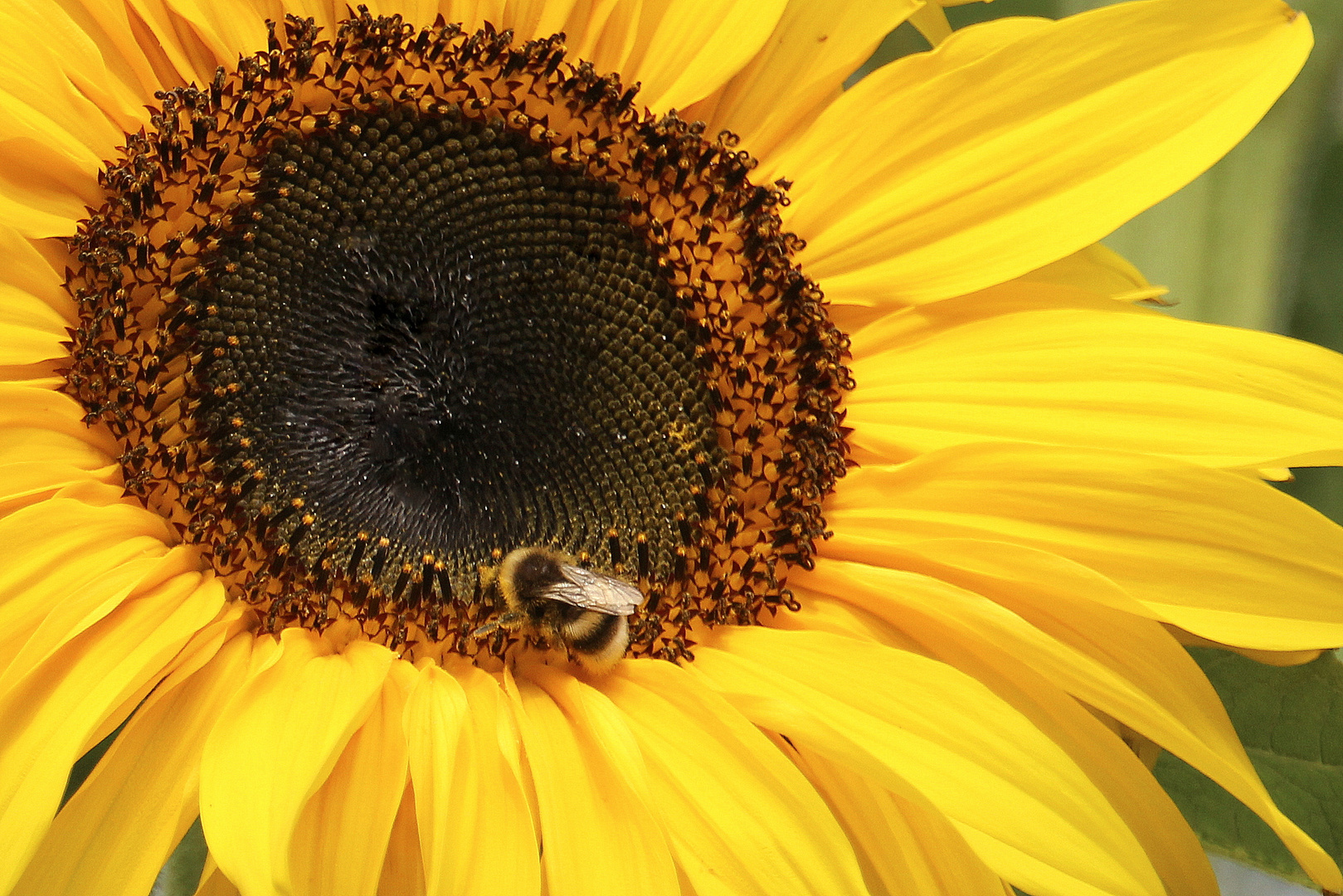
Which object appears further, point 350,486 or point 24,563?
point 350,486

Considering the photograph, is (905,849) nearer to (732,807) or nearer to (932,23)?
(732,807)

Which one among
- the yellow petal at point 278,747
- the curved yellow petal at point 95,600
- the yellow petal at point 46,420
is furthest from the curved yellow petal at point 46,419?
the yellow petal at point 278,747

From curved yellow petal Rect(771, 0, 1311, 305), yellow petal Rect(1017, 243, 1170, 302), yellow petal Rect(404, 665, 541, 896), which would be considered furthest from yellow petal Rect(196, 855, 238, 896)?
yellow petal Rect(1017, 243, 1170, 302)

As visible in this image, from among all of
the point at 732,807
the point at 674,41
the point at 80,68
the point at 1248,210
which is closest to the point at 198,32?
the point at 80,68

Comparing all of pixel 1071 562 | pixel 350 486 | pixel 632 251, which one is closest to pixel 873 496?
pixel 1071 562

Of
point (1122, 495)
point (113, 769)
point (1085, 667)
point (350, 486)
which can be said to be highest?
point (1122, 495)

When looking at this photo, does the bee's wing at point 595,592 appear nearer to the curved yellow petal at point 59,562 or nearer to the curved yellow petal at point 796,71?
the curved yellow petal at point 59,562

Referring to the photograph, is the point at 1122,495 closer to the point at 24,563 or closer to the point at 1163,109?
the point at 1163,109
